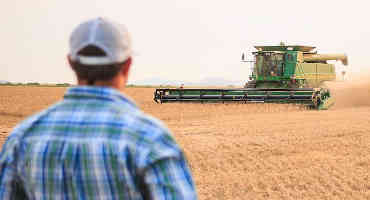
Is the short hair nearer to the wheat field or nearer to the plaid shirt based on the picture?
the plaid shirt

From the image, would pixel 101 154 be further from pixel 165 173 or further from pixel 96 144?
pixel 165 173

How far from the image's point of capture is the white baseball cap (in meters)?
1.84

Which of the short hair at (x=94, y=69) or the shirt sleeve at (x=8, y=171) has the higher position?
the short hair at (x=94, y=69)

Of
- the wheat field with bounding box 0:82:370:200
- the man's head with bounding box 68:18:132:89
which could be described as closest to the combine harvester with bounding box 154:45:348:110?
the wheat field with bounding box 0:82:370:200

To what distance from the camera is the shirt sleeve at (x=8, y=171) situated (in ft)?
6.27

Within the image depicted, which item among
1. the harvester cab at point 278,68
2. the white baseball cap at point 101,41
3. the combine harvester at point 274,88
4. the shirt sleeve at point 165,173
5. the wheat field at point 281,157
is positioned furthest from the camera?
the harvester cab at point 278,68

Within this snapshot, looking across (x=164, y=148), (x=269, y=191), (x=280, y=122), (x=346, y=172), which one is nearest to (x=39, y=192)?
(x=164, y=148)

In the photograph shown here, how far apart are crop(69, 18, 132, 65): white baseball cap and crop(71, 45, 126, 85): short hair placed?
11 millimetres

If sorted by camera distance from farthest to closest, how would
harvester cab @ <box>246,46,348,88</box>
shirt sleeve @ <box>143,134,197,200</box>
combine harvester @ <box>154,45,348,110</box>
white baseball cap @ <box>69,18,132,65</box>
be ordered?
harvester cab @ <box>246,46,348,88</box>
combine harvester @ <box>154,45,348,110</box>
white baseball cap @ <box>69,18,132,65</box>
shirt sleeve @ <box>143,134,197,200</box>

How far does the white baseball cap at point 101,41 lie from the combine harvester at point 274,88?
19.1 m

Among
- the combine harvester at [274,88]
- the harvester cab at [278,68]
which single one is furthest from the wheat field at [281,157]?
the harvester cab at [278,68]

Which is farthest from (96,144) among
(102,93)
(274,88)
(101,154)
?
(274,88)

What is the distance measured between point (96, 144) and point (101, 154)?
35 mm

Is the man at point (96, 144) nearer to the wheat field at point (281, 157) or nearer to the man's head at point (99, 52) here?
the man's head at point (99, 52)
